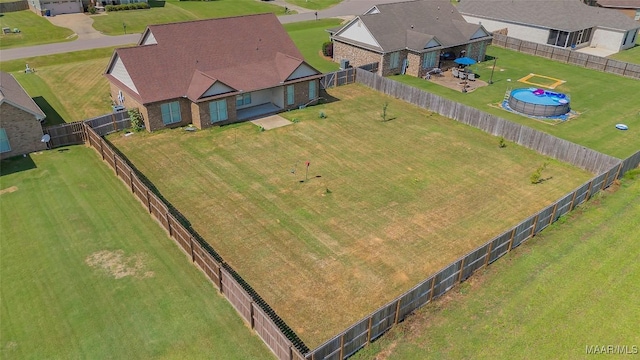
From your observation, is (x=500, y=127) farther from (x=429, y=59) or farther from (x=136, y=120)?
(x=136, y=120)

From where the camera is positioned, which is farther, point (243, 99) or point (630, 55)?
point (630, 55)

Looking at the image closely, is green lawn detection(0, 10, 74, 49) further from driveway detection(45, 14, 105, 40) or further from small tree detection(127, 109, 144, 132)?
small tree detection(127, 109, 144, 132)

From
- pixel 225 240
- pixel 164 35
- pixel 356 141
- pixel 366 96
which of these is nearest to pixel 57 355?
pixel 225 240

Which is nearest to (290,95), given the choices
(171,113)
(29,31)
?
(171,113)

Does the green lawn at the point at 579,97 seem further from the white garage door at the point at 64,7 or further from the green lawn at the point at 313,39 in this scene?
the white garage door at the point at 64,7

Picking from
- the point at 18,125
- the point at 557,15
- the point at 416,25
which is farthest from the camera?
the point at 557,15

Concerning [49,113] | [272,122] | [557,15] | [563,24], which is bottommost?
[272,122]

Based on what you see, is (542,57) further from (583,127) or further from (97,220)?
(97,220)
